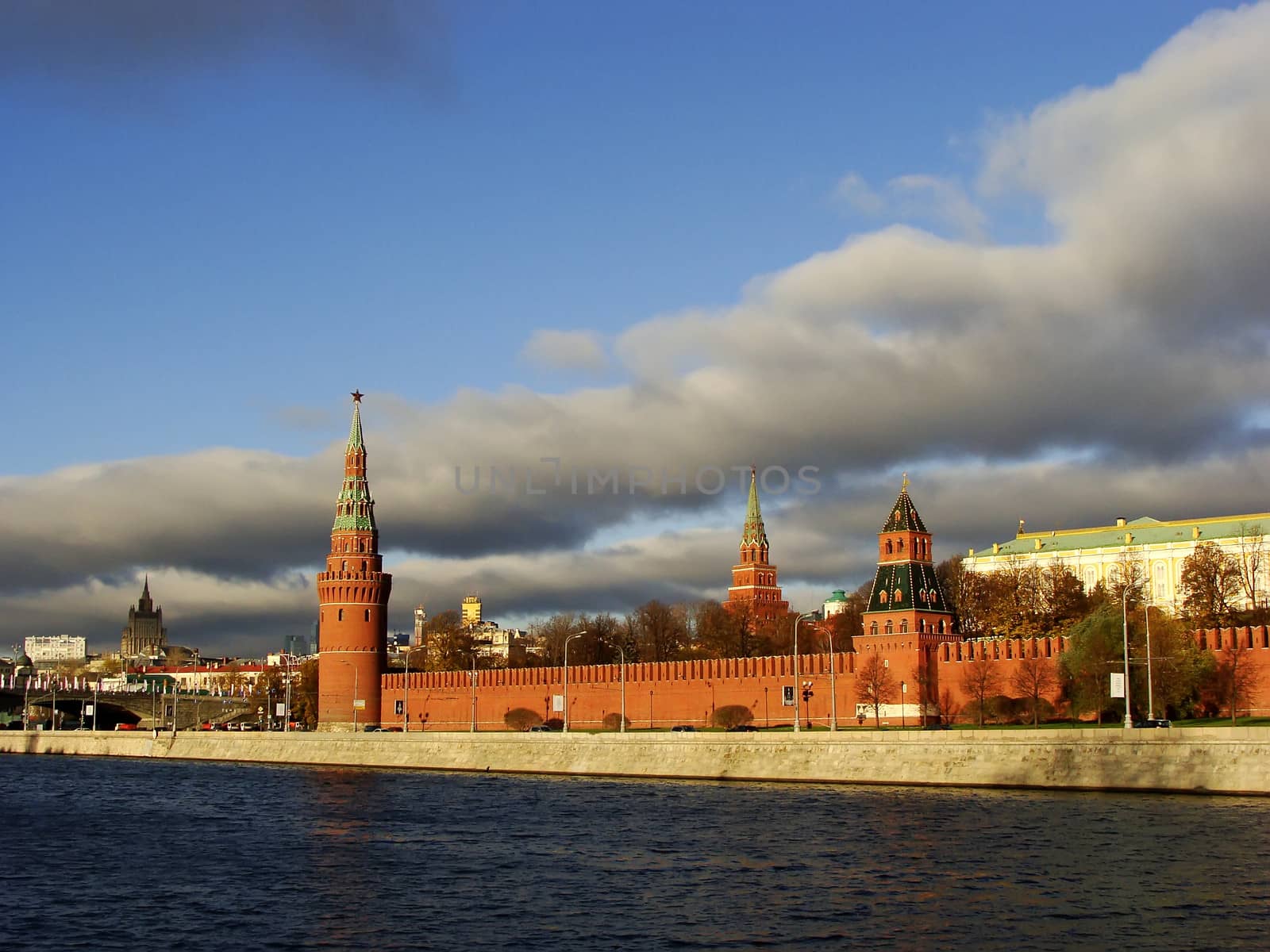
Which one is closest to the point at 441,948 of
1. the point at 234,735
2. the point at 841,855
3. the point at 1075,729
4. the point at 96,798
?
the point at 841,855

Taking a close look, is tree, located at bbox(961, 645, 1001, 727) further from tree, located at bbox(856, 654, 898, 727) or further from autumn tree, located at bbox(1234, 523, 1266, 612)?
autumn tree, located at bbox(1234, 523, 1266, 612)

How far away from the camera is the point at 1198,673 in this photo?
75125 millimetres

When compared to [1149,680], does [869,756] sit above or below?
below

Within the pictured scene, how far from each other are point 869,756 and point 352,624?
62.8 m

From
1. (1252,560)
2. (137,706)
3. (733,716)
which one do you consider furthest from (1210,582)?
(137,706)

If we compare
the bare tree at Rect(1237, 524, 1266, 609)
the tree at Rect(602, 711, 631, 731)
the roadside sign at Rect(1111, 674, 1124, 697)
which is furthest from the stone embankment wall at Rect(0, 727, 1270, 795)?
the bare tree at Rect(1237, 524, 1266, 609)

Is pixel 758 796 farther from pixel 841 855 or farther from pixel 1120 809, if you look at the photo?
pixel 841 855

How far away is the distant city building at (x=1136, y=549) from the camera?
130500mm

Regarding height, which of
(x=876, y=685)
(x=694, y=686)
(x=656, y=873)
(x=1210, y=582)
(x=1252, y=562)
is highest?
(x=1252, y=562)

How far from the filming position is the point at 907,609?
93.1 meters

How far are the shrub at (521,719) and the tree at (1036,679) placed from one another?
38628 millimetres

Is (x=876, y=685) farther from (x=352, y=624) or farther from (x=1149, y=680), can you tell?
(x=352, y=624)

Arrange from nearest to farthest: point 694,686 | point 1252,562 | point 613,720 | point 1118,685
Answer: point 1118,685, point 694,686, point 613,720, point 1252,562

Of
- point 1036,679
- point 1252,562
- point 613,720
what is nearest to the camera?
point 1036,679
